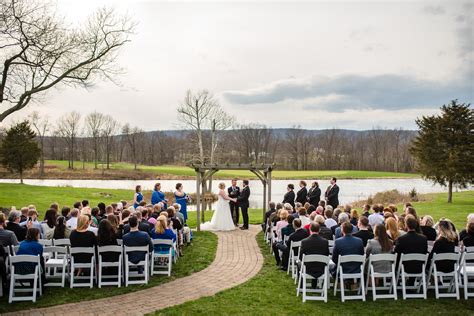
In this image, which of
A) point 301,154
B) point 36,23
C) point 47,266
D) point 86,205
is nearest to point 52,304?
point 47,266

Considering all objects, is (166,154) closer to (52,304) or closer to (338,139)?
(338,139)

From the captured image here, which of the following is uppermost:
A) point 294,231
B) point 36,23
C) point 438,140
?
point 36,23

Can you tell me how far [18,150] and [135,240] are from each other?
125 feet

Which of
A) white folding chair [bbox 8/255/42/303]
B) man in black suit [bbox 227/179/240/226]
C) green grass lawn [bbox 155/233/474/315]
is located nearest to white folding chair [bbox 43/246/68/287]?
white folding chair [bbox 8/255/42/303]

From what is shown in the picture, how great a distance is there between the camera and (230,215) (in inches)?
613

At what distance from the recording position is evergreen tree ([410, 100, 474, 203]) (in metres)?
25.9

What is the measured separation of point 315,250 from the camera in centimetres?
764

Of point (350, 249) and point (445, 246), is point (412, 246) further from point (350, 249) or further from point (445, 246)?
point (350, 249)

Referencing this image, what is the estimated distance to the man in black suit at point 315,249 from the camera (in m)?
7.51

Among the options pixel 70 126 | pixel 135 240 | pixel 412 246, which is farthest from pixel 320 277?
pixel 70 126

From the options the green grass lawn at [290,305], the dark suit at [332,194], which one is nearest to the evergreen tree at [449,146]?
the dark suit at [332,194]

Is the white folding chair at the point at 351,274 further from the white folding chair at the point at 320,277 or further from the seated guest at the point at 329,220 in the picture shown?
the seated guest at the point at 329,220

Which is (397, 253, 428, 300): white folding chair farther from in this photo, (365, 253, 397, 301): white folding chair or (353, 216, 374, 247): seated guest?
(353, 216, 374, 247): seated guest

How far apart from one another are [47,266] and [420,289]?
7561 millimetres
